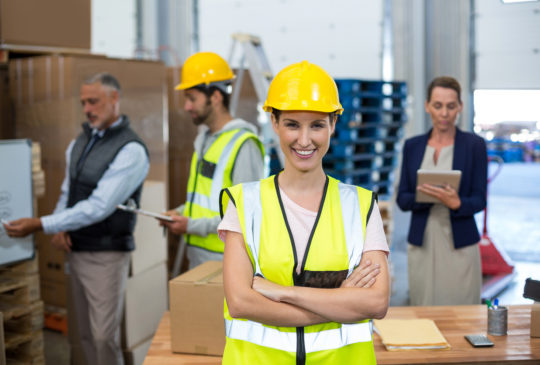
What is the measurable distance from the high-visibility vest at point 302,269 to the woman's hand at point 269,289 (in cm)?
4

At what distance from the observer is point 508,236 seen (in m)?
9.38

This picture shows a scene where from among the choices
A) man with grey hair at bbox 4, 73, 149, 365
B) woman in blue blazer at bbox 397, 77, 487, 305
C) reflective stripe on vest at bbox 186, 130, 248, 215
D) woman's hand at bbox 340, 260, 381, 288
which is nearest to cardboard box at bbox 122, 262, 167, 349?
man with grey hair at bbox 4, 73, 149, 365

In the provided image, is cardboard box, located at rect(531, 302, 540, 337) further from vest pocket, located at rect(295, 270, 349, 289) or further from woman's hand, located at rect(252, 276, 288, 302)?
woman's hand, located at rect(252, 276, 288, 302)

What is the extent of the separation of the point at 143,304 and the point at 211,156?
66.7 inches

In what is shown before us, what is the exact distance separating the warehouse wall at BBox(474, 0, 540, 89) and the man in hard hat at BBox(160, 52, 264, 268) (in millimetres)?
5573

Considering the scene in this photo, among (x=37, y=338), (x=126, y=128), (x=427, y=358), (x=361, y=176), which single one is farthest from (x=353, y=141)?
(x=427, y=358)

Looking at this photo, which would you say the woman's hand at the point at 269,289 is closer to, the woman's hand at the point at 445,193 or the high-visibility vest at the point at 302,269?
the high-visibility vest at the point at 302,269

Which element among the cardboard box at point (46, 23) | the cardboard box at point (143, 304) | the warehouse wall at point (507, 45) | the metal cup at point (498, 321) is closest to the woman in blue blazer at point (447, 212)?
A: the metal cup at point (498, 321)

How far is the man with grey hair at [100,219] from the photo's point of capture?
362 cm

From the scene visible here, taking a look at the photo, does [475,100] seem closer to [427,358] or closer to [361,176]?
[361,176]

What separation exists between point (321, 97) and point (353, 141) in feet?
17.4

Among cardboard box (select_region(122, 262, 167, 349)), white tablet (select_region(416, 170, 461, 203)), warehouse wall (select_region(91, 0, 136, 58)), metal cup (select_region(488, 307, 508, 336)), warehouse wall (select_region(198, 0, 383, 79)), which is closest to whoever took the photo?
metal cup (select_region(488, 307, 508, 336))

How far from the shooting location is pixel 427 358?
2.45 meters

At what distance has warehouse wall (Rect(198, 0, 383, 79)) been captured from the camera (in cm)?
885
